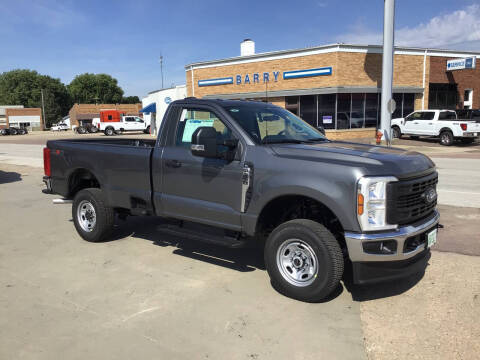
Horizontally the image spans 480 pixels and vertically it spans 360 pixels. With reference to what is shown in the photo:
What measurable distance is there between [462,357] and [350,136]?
1018 inches

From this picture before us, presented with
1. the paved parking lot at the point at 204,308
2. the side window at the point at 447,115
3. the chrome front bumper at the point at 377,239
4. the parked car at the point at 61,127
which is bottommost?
the paved parking lot at the point at 204,308

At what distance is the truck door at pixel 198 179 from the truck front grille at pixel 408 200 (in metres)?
1.51

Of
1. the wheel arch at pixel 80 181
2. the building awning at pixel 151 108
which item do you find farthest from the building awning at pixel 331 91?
the wheel arch at pixel 80 181

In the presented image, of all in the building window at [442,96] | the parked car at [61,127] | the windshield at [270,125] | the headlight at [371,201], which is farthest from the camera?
the parked car at [61,127]

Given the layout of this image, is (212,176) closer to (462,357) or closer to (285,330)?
(285,330)

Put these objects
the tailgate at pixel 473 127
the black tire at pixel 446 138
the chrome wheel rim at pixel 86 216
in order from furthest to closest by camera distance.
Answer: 1. the black tire at pixel 446 138
2. the tailgate at pixel 473 127
3. the chrome wheel rim at pixel 86 216

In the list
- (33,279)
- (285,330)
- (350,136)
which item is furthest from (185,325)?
(350,136)

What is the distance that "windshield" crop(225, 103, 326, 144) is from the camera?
4.64m

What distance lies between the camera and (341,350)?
3248 millimetres

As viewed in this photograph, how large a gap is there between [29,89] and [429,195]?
11446cm

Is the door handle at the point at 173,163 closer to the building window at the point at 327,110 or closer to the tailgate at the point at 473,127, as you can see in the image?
the tailgate at the point at 473,127

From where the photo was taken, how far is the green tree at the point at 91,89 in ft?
349

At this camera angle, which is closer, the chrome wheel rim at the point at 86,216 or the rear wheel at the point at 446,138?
the chrome wheel rim at the point at 86,216

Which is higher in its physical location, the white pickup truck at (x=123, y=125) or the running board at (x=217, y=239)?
the white pickup truck at (x=123, y=125)
